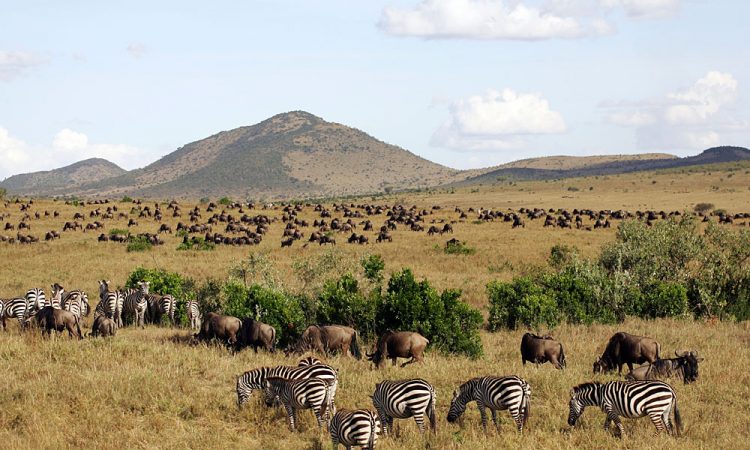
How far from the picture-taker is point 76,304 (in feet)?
75.6

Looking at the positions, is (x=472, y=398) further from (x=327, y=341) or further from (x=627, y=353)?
(x=627, y=353)

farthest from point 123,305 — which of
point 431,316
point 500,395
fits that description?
point 500,395

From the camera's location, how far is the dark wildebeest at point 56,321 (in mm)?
19219

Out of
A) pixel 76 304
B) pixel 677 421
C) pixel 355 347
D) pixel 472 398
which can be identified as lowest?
pixel 677 421

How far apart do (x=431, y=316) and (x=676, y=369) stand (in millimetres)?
7302

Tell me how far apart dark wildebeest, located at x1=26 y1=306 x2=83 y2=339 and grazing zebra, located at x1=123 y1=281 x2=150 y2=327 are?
4016 millimetres

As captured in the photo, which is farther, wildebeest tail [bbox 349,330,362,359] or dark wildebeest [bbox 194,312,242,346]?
dark wildebeest [bbox 194,312,242,346]

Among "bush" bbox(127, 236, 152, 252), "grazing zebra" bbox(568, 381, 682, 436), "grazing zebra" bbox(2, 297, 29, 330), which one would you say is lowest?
"grazing zebra" bbox(568, 381, 682, 436)

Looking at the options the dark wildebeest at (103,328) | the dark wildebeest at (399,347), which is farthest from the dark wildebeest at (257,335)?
the dark wildebeest at (103,328)

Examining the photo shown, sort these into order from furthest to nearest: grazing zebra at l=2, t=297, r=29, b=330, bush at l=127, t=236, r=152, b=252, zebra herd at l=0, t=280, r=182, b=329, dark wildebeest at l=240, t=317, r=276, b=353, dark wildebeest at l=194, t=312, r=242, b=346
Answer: bush at l=127, t=236, r=152, b=252
zebra herd at l=0, t=280, r=182, b=329
grazing zebra at l=2, t=297, r=29, b=330
dark wildebeest at l=194, t=312, r=242, b=346
dark wildebeest at l=240, t=317, r=276, b=353

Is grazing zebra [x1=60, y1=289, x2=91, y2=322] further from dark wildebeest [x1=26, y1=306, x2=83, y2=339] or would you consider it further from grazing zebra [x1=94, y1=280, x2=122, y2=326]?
dark wildebeest [x1=26, y1=306, x2=83, y2=339]

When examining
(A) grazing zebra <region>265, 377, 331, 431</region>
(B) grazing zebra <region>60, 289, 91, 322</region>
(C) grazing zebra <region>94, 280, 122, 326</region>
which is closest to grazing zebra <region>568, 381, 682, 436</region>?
(A) grazing zebra <region>265, 377, 331, 431</region>

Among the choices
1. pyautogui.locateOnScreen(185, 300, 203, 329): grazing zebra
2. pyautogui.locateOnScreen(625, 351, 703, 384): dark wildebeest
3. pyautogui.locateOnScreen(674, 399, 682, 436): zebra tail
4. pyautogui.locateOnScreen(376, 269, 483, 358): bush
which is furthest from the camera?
pyautogui.locateOnScreen(185, 300, 203, 329): grazing zebra

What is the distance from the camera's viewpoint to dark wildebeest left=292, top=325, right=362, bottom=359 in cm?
1758
